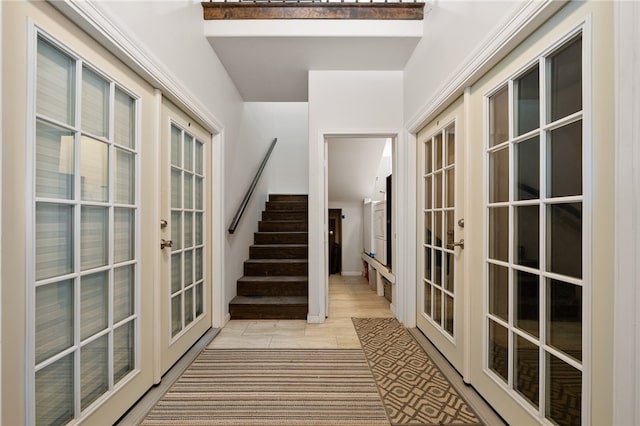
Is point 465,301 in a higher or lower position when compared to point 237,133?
lower

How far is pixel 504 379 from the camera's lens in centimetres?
144

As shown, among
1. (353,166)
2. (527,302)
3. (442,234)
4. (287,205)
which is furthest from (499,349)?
(353,166)

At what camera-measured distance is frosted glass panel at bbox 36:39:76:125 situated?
3.45ft

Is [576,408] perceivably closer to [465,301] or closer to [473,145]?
[465,301]

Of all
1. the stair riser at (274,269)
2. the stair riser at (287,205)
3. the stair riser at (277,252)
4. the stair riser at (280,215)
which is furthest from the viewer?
the stair riser at (287,205)

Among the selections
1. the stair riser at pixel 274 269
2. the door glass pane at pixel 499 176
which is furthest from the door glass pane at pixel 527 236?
the stair riser at pixel 274 269

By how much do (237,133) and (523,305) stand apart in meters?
2.83

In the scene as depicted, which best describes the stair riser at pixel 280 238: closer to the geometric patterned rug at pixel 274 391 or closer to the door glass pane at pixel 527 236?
the geometric patterned rug at pixel 274 391

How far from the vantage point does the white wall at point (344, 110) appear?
2764 mm

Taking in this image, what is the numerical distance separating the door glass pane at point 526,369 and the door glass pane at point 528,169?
0.62m

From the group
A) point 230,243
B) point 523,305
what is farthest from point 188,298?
point 523,305

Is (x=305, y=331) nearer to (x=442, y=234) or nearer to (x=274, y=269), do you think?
(x=274, y=269)

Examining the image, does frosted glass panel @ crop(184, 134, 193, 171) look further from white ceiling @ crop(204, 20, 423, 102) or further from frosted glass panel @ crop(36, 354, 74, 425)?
frosted glass panel @ crop(36, 354, 74, 425)

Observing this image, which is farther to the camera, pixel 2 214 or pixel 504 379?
pixel 504 379
